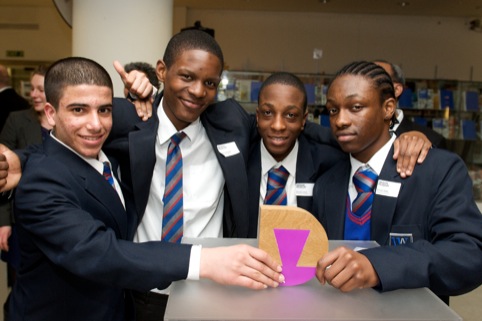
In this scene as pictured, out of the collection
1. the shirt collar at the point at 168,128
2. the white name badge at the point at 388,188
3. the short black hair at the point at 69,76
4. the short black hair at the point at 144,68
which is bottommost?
the white name badge at the point at 388,188

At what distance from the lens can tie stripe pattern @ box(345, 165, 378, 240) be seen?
1.43 m

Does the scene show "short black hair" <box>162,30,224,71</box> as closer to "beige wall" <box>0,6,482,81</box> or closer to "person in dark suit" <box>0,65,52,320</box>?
"person in dark suit" <box>0,65,52,320</box>

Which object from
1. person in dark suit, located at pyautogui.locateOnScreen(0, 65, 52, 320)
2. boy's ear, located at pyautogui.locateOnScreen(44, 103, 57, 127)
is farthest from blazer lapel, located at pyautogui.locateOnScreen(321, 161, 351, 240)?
person in dark suit, located at pyautogui.locateOnScreen(0, 65, 52, 320)

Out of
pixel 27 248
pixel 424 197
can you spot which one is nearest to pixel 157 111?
pixel 27 248

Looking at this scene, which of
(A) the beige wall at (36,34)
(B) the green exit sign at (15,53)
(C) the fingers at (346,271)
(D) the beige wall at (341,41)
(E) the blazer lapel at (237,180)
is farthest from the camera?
(B) the green exit sign at (15,53)

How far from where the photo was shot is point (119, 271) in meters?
1.00

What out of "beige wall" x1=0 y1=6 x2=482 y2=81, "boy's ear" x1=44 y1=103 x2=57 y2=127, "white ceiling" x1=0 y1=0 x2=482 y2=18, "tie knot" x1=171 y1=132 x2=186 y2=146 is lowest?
"tie knot" x1=171 y1=132 x2=186 y2=146

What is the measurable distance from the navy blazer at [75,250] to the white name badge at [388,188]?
0.71 metres

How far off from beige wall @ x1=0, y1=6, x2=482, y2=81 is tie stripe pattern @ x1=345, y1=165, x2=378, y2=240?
6244 millimetres

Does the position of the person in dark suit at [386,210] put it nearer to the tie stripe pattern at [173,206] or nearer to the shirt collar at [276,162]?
the shirt collar at [276,162]

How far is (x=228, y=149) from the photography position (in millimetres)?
1801

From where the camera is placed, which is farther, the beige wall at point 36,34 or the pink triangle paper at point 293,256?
the beige wall at point 36,34

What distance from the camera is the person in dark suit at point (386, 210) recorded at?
933 mm

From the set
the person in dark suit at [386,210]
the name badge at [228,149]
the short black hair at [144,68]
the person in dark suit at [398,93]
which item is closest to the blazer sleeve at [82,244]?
the person in dark suit at [386,210]
